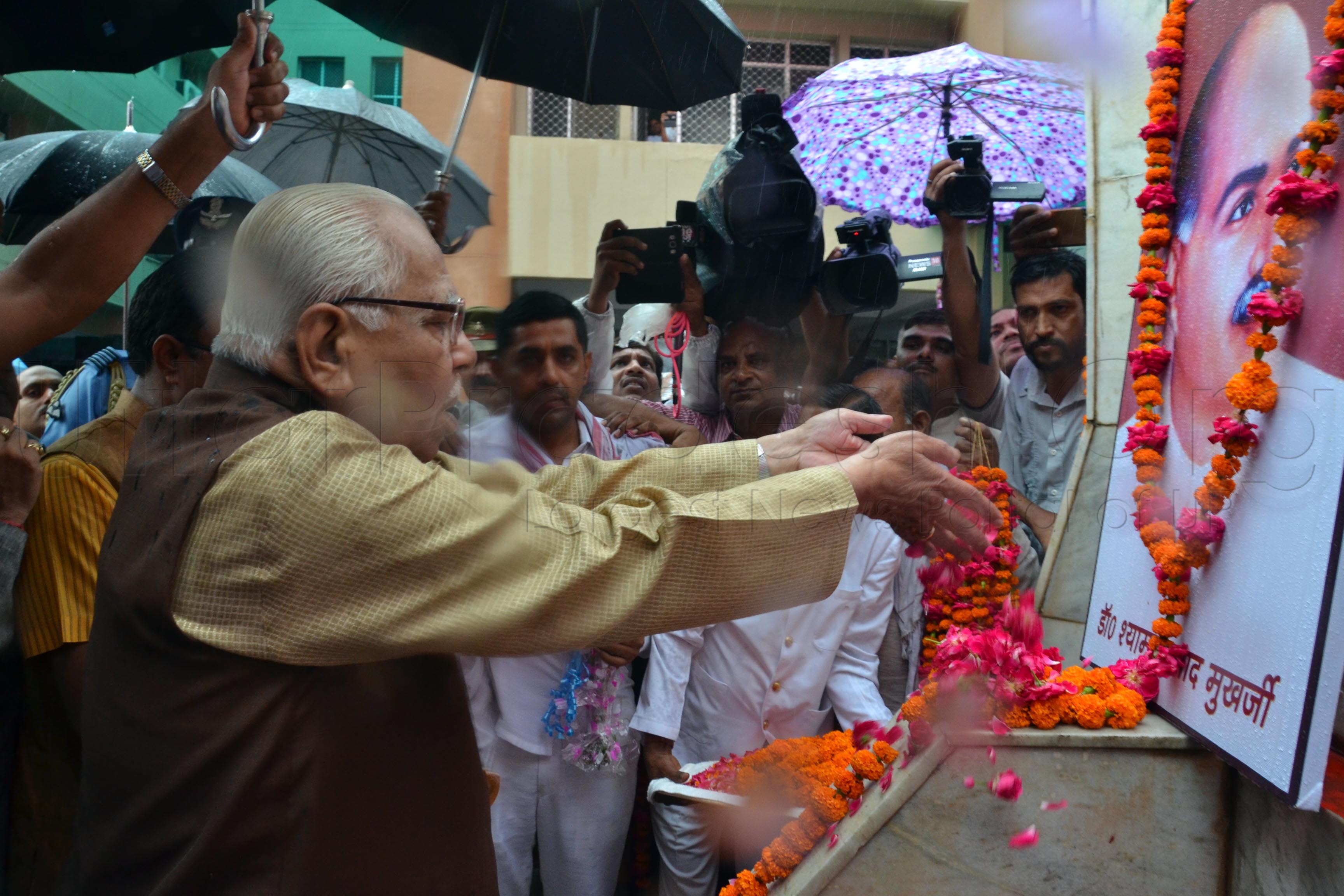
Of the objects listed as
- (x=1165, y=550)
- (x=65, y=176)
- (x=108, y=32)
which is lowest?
(x=1165, y=550)

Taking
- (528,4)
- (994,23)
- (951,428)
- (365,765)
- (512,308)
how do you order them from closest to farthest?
(365,765) < (528,4) < (512,308) < (994,23) < (951,428)

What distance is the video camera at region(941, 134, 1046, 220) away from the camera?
108 inches

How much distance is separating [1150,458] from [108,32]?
2.43 metres

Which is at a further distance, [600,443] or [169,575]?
[600,443]

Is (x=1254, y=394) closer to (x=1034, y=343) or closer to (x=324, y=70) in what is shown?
(x=1034, y=343)

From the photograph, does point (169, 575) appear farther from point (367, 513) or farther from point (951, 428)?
point (951, 428)

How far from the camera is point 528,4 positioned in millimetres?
2289

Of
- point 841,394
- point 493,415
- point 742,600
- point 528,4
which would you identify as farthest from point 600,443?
point 742,600

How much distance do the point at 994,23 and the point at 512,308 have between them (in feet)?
5.60

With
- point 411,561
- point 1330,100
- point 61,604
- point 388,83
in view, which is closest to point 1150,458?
point 1330,100

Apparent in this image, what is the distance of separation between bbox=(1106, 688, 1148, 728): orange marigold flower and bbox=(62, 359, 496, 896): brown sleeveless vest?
1169 millimetres

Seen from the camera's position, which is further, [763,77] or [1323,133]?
[763,77]

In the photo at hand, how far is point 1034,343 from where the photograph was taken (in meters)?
2.95

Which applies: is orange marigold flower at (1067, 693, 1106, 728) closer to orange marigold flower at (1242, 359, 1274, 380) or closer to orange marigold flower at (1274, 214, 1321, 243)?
orange marigold flower at (1242, 359, 1274, 380)
